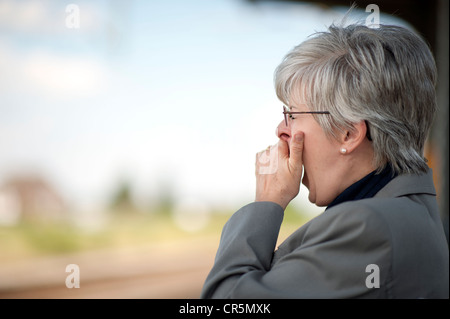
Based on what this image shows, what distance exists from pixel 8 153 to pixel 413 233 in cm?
399

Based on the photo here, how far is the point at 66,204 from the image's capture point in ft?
14.9

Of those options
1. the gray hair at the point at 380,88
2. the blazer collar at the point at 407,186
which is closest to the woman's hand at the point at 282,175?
the gray hair at the point at 380,88

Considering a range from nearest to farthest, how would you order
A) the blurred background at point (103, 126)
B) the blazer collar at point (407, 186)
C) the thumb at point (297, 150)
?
the blazer collar at point (407, 186) < the thumb at point (297, 150) < the blurred background at point (103, 126)

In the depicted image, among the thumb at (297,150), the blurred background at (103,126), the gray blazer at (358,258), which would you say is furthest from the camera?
the blurred background at (103,126)

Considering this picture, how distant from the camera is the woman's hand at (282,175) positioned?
138 centimetres

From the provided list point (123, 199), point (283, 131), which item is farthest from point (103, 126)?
point (283, 131)

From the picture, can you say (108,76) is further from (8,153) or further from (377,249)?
(377,249)

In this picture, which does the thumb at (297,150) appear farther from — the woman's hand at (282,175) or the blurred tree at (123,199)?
the blurred tree at (123,199)

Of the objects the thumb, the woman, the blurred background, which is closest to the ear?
the woman

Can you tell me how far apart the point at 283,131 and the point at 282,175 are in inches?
5.1

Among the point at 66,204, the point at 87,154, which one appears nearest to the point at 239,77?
the point at 87,154

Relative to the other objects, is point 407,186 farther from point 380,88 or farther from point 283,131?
point 283,131

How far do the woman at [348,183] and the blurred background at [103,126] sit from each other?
113 inches

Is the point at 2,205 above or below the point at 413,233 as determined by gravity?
below
